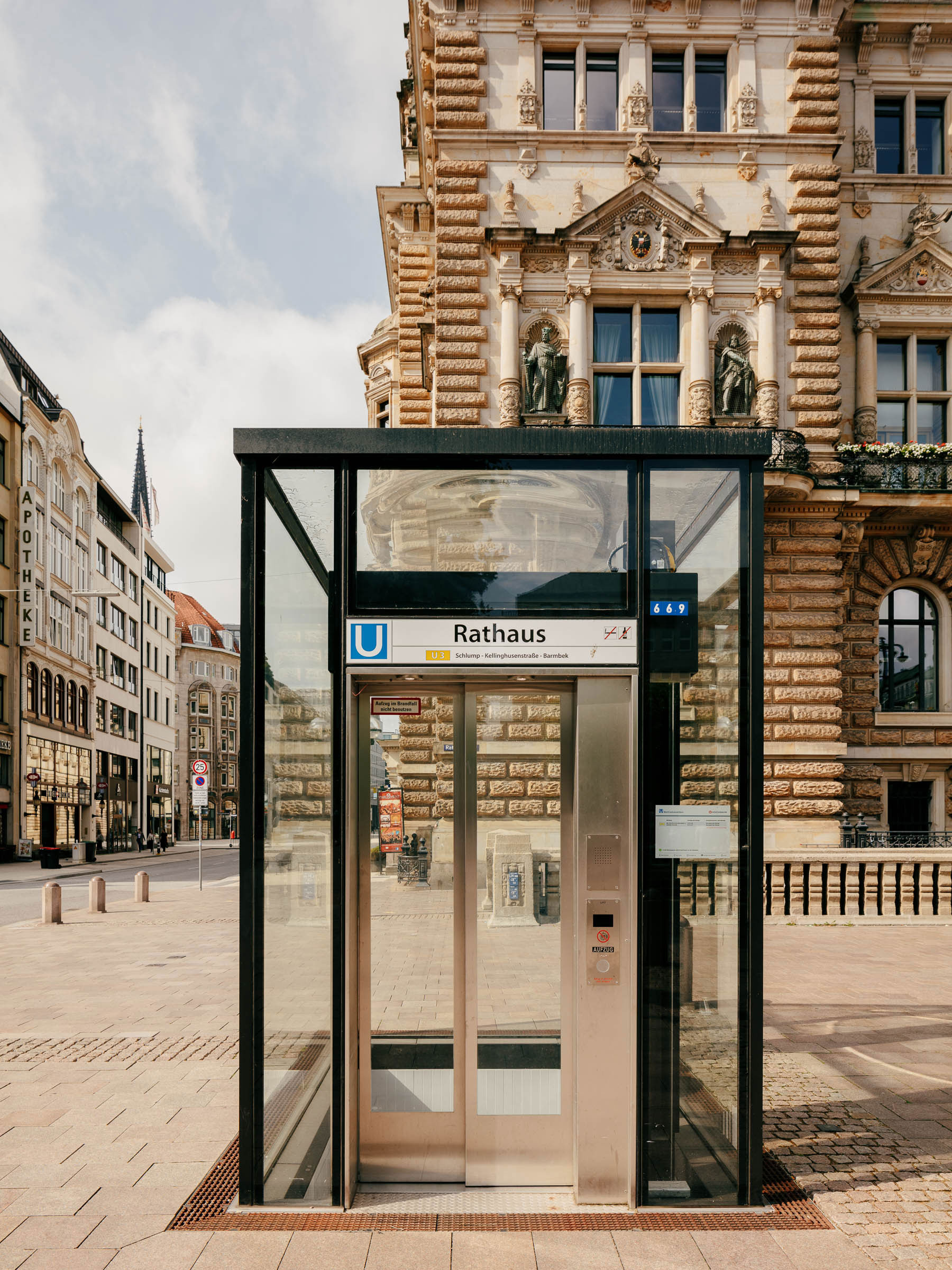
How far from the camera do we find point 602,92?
21297mm

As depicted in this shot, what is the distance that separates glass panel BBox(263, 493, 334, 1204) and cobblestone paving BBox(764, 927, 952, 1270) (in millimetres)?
2612

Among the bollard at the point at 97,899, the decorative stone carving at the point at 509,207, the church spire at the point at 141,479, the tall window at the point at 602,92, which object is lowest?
the bollard at the point at 97,899

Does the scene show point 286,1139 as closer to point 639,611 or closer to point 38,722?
point 639,611

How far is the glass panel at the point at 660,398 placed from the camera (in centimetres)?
2106

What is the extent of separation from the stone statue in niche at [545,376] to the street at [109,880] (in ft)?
41.6

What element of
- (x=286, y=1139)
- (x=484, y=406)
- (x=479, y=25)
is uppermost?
(x=479, y=25)

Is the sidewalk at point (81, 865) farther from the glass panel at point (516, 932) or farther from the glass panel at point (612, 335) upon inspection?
the glass panel at point (516, 932)

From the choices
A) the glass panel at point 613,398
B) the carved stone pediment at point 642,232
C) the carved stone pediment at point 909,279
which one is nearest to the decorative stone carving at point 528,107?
the carved stone pediment at point 642,232

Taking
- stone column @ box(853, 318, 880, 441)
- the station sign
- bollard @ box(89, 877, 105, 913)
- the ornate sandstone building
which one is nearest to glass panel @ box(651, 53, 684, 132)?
the ornate sandstone building

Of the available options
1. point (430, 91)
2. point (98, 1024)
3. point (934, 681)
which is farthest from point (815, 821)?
point (430, 91)

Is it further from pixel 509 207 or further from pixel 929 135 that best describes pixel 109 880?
pixel 929 135

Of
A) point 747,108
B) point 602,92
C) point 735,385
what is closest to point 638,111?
point 602,92

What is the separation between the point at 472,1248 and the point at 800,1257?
145cm

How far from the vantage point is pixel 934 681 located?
22.2m
